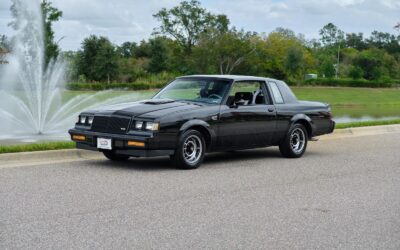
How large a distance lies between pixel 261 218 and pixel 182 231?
1.07m

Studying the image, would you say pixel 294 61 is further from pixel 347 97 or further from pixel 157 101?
pixel 157 101

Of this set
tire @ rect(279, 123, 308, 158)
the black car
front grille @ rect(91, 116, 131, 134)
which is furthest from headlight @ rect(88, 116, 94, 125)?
tire @ rect(279, 123, 308, 158)

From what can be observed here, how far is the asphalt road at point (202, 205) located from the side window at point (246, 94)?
3.50ft

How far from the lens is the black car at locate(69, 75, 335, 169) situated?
10211 millimetres

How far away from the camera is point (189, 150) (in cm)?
1070

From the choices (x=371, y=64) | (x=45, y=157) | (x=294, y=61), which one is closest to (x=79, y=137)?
(x=45, y=157)

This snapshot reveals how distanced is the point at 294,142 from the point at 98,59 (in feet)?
147

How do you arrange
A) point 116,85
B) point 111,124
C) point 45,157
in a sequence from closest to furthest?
point 111,124 → point 45,157 → point 116,85

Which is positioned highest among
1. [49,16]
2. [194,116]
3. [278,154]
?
[49,16]

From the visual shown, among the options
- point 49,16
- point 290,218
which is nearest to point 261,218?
point 290,218

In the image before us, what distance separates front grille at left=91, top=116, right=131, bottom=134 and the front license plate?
157 mm

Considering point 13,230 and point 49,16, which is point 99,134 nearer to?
point 13,230

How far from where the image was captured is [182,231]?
6527 millimetres

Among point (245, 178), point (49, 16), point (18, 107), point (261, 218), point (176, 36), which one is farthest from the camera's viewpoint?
point (176, 36)
